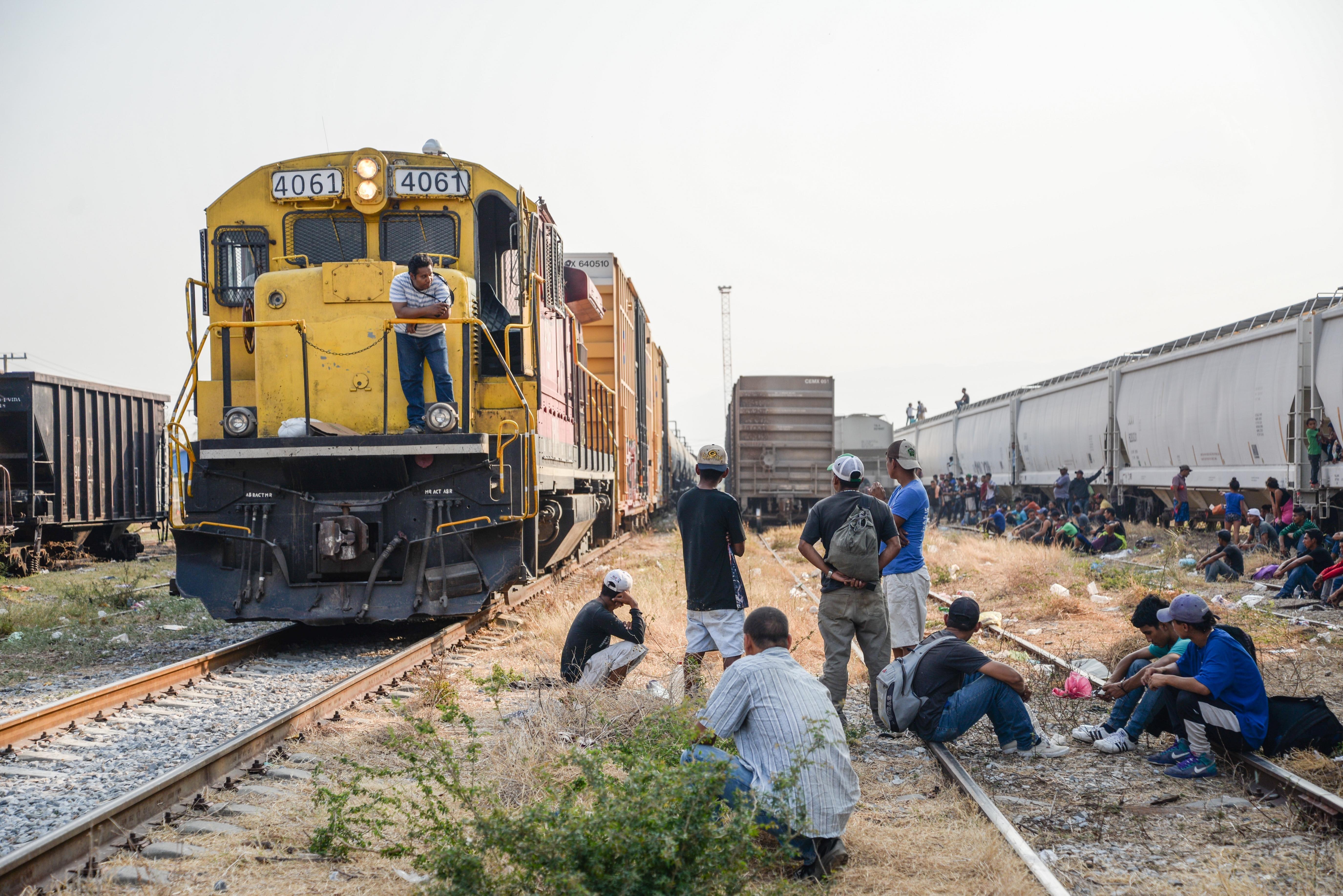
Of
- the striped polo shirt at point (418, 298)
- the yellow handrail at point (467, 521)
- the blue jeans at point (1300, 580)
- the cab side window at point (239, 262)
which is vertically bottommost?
the blue jeans at point (1300, 580)

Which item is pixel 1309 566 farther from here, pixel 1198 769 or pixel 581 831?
pixel 581 831

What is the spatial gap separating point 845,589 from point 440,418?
3.57 meters

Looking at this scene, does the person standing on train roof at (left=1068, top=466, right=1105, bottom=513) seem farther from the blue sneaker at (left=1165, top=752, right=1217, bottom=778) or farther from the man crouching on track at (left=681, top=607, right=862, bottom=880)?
the man crouching on track at (left=681, top=607, right=862, bottom=880)

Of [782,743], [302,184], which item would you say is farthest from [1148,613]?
[302,184]

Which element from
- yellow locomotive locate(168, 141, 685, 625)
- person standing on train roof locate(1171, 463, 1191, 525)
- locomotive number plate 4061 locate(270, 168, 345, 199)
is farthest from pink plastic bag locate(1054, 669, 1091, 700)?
person standing on train roof locate(1171, 463, 1191, 525)

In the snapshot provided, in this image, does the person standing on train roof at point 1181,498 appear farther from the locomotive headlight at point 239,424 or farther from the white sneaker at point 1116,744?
the locomotive headlight at point 239,424

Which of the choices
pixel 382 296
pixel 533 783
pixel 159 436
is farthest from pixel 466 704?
pixel 159 436

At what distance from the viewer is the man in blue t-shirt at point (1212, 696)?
498 cm

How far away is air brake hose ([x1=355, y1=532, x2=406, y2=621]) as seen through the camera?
305 inches

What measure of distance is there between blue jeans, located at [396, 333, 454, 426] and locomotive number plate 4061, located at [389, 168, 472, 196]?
1.53 m

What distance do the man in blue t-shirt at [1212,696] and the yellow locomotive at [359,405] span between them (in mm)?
4780

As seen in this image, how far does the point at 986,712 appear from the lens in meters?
5.46

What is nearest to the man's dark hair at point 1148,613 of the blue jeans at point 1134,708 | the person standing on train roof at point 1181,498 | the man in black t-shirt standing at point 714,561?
the blue jeans at point 1134,708

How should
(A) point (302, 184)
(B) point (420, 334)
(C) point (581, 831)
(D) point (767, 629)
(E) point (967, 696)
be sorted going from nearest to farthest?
(C) point (581, 831) < (D) point (767, 629) < (E) point (967, 696) < (B) point (420, 334) < (A) point (302, 184)
